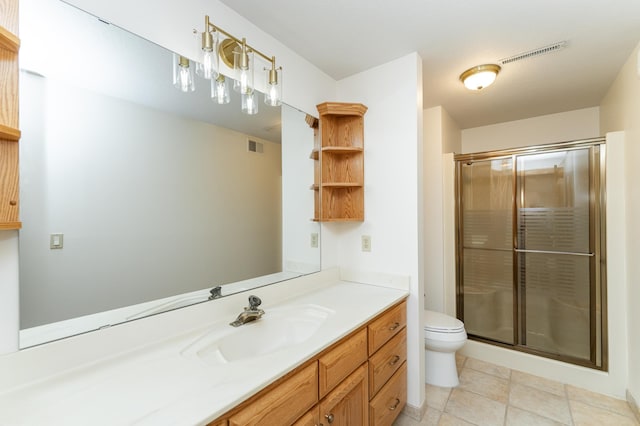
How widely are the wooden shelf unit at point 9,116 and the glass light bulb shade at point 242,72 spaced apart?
73 centimetres

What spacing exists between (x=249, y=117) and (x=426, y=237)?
2112mm

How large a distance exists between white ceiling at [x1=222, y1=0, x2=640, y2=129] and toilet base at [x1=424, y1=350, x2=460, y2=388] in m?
2.17

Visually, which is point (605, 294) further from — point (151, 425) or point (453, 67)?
point (151, 425)

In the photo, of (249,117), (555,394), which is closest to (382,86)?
(249,117)

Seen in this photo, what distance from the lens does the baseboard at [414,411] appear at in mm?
1779

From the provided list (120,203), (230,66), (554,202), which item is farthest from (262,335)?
(554,202)

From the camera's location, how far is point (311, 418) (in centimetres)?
100

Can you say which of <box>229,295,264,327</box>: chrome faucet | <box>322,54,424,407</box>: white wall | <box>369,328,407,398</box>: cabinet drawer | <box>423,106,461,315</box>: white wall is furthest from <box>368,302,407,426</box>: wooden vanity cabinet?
<box>423,106,461,315</box>: white wall

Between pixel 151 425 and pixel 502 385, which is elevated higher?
pixel 151 425

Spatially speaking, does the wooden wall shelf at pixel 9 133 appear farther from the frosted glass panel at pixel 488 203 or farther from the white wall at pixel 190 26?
the frosted glass panel at pixel 488 203

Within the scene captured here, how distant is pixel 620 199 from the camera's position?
6.56 feet

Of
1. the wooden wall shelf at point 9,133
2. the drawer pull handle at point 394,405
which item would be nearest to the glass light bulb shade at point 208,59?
the wooden wall shelf at point 9,133

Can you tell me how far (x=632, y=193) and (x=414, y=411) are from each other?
2.07 meters

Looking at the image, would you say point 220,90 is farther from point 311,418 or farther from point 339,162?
point 311,418
